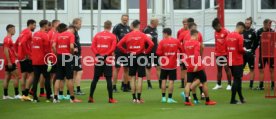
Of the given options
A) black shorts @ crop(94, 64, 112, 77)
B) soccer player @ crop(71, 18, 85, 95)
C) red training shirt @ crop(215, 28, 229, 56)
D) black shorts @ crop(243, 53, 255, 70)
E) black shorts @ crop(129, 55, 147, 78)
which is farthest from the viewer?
black shorts @ crop(243, 53, 255, 70)

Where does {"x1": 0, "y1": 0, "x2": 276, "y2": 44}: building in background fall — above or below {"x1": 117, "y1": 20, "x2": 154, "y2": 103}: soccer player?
above

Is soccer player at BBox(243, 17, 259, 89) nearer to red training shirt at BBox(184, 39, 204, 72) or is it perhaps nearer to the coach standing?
the coach standing

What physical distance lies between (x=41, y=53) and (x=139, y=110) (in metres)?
3.61

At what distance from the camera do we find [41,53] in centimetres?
2000

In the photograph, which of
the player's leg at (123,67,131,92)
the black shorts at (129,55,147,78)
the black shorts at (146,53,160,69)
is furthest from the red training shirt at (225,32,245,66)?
Answer: the black shorts at (146,53,160,69)

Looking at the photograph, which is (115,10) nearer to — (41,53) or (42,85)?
(42,85)

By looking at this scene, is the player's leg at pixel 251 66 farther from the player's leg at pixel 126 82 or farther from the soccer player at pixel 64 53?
the soccer player at pixel 64 53

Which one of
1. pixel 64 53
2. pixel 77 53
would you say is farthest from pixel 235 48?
pixel 77 53

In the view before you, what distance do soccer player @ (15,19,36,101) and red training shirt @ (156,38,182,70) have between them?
3.57 metres

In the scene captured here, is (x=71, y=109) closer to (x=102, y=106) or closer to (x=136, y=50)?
(x=102, y=106)

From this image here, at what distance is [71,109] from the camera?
709 inches

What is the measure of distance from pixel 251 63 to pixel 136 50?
5.65 metres

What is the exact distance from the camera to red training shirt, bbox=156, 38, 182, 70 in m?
19.4

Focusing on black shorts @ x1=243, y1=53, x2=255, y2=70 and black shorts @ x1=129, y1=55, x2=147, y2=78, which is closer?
black shorts @ x1=129, y1=55, x2=147, y2=78
